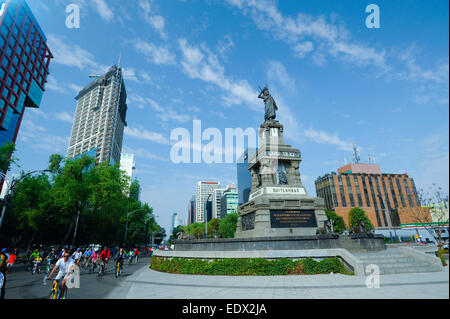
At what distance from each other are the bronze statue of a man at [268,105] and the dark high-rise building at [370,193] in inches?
2685

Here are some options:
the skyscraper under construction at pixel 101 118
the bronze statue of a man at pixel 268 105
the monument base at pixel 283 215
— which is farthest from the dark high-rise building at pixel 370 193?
the skyscraper under construction at pixel 101 118

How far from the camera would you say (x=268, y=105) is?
22.3 m

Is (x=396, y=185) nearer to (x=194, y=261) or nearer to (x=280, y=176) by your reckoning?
(x=280, y=176)

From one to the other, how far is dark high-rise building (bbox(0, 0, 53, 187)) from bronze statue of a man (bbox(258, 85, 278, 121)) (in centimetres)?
5988

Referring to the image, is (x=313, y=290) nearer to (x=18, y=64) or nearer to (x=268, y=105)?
(x=268, y=105)

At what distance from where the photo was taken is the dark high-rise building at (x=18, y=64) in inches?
1988

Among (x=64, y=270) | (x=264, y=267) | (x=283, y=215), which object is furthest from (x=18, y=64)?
(x=264, y=267)

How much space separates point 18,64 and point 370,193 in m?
112

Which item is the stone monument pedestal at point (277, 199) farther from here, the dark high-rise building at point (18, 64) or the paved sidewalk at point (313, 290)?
the dark high-rise building at point (18, 64)

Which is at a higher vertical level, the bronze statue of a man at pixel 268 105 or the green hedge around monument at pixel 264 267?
the bronze statue of a man at pixel 268 105

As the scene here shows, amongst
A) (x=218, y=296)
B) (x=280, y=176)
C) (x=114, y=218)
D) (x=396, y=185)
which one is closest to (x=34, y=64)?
(x=114, y=218)

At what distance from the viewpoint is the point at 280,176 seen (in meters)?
18.8

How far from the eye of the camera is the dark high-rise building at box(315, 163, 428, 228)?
77688mm
